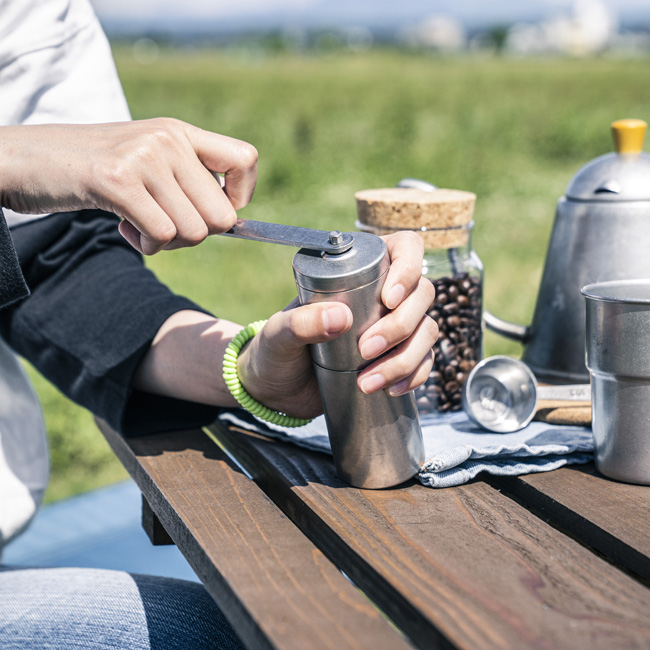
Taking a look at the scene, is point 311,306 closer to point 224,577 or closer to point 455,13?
point 224,577

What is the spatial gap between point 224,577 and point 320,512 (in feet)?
0.42

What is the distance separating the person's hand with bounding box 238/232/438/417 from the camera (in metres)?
0.61

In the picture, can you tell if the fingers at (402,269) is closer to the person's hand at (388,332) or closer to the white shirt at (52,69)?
the person's hand at (388,332)

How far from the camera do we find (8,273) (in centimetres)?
73

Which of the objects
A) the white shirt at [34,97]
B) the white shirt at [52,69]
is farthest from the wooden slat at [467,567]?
the white shirt at [52,69]

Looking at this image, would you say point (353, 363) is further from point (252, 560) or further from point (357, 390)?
point (252, 560)

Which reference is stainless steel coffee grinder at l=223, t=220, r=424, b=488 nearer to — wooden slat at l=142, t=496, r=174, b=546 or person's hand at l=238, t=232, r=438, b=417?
person's hand at l=238, t=232, r=438, b=417

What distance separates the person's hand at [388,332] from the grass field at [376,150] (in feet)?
5.71

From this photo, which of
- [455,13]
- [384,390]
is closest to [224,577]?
[384,390]

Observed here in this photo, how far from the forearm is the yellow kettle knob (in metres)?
0.50

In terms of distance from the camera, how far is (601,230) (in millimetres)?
894

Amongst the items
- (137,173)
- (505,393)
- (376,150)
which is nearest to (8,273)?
(137,173)

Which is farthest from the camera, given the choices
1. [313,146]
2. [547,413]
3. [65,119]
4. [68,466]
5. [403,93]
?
[403,93]

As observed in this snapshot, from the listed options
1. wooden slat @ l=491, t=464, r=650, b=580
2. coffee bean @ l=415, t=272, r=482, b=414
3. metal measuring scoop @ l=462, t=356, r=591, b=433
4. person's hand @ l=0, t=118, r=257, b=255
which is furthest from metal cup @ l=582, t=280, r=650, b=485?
person's hand @ l=0, t=118, r=257, b=255
